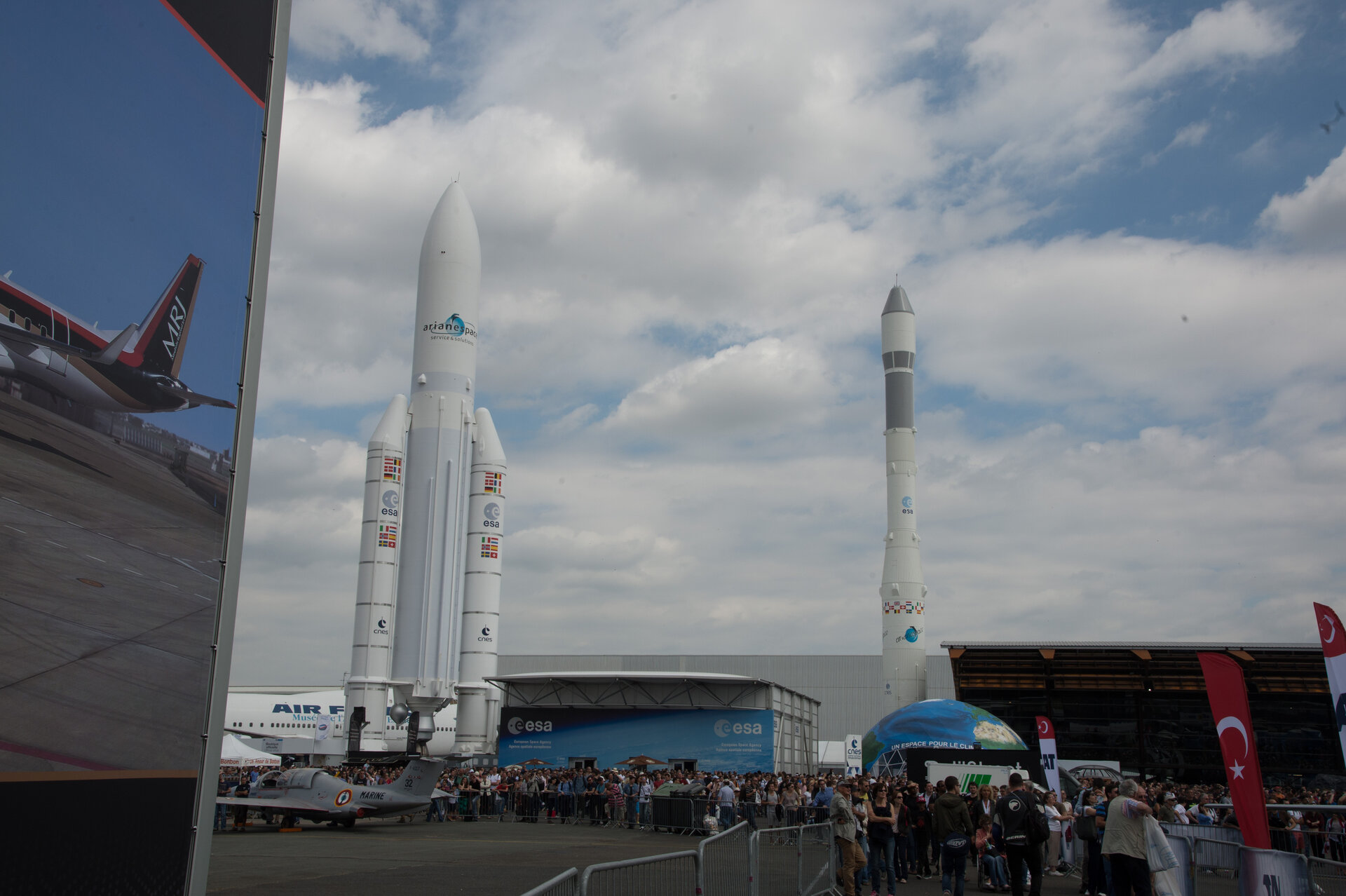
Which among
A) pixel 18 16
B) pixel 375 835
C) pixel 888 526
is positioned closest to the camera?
pixel 18 16

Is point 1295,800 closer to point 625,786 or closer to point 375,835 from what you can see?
point 625,786

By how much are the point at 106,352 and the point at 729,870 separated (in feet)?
21.7

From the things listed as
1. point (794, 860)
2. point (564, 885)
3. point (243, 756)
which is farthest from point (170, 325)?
point (243, 756)

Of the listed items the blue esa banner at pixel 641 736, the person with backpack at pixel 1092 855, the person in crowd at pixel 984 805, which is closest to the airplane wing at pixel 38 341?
the person with backpack at pixel 1092 855

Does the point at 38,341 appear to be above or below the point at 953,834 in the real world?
above

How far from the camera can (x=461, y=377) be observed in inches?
1353

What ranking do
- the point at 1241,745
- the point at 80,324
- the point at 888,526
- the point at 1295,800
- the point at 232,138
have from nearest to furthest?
the point at 80,324 < the point at 232,138 < the point at 1241,745 < the point at 1295,800 < the point at 888,526

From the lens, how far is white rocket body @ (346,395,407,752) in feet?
108

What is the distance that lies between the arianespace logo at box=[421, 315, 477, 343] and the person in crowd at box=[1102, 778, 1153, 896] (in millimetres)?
27657

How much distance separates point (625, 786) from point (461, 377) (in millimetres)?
14486

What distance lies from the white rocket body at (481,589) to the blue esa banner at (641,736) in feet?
4.32

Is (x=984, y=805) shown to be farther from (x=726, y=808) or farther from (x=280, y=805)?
(x=280, y=805)

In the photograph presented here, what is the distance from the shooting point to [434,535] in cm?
3344

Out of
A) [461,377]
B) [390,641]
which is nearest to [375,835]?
[390,641]
